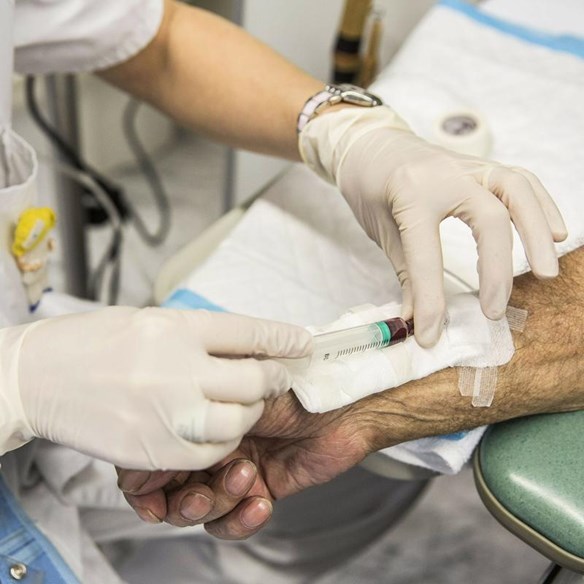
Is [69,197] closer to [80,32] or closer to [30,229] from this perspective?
[80,32]

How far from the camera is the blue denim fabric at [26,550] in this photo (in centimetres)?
82

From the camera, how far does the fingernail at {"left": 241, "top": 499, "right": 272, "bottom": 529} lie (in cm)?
79

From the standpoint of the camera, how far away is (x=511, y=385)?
0.82m

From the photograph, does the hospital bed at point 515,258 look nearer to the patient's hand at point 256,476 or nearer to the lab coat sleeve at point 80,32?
the patient's hand at point 256,476

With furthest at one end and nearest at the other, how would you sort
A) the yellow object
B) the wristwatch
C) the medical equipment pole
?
1. the medical equipment pole
2. the wristwatch
3. the yellow object

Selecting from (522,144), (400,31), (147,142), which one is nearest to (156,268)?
(147,142)

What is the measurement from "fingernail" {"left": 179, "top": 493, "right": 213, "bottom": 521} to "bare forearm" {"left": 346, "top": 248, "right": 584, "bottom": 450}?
0.18 m

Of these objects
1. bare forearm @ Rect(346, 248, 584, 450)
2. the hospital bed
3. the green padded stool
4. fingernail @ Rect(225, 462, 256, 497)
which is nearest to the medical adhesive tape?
the hospital bed

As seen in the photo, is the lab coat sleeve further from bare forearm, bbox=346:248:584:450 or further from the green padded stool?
the green padded stool

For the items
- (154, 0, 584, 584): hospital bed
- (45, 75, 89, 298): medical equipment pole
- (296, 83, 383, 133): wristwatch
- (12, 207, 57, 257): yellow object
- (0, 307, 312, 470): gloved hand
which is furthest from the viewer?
(45, 75, 89, 298): medical equipment pole

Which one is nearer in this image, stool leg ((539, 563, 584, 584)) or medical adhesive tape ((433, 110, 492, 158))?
stool leg ((539, 563, 584, 584))

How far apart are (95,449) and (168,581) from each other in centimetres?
73

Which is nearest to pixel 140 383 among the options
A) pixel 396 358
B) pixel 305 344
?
pixel 305 344

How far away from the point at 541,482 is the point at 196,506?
13.9 inches
